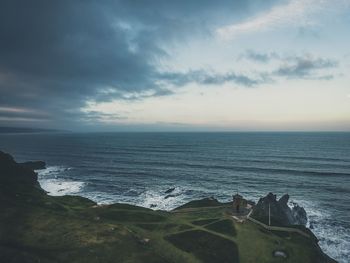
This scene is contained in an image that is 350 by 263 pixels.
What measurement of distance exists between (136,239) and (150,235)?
343cm

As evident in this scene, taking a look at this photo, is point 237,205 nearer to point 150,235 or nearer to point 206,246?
point 206,246

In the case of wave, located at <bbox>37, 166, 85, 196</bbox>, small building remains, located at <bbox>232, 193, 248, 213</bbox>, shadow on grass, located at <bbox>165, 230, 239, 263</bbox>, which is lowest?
wave, located at <bbox>37, 166, 85, 196</bbox>

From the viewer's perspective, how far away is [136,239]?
38.1m

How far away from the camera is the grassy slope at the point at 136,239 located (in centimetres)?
3312

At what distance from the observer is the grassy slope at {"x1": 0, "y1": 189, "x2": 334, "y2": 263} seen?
3312 cm

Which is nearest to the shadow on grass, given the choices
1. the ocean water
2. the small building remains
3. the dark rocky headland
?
the dark rocky headland

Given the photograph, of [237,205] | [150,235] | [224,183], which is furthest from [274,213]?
[224,183]

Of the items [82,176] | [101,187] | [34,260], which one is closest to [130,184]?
[101,187]

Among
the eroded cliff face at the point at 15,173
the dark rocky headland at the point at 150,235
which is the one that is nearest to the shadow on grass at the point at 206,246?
the dark rocky headland at the point at 150,235

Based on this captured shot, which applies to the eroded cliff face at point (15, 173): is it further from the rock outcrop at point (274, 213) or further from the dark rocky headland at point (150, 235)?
the rock outcrop at point (274, 213)

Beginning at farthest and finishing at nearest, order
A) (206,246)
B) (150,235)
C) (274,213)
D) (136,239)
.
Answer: (274,213), (150,235), (136,239), (206,246)

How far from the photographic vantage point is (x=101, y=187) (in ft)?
293

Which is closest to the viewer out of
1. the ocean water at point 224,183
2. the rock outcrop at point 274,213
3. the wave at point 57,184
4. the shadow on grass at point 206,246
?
the shadow on grass at point 206,246

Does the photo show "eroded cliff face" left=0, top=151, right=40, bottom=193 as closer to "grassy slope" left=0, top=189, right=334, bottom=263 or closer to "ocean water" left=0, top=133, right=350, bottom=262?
"ocean water" left=0, top=133, right=350, bottom=262
